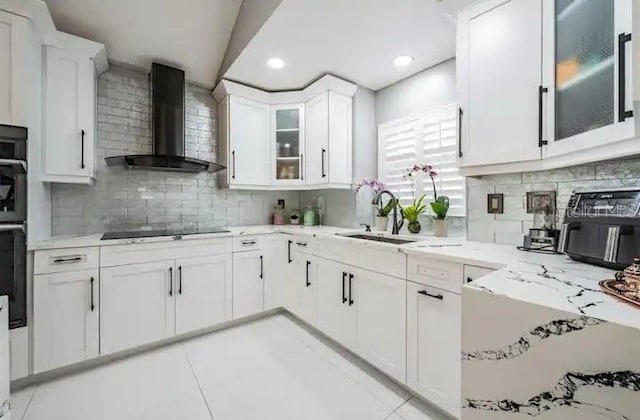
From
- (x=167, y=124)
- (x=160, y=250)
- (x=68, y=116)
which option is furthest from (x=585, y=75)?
(x=68, y=116)

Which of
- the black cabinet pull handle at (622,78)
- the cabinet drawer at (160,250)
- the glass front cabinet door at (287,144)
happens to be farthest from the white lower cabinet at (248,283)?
the black cabinet pull handle at (622,78)

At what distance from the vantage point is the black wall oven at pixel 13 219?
1.63 metres

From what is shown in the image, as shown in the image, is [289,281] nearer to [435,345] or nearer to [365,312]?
[365,312]

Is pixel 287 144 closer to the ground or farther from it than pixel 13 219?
farther from it

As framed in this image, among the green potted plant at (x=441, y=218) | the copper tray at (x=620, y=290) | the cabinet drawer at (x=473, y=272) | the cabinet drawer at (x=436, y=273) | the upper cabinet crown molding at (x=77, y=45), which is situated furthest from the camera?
the green potted plant at (x=441, y=218)

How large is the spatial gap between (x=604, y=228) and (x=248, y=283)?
98.5 inches

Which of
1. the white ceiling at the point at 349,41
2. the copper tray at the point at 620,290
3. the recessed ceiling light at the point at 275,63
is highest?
the recessed ceiling light at the point at 275,63

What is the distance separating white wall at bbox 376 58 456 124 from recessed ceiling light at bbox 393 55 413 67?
214 mm

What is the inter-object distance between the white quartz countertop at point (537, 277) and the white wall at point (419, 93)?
1.31 m

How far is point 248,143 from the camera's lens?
9.88ft

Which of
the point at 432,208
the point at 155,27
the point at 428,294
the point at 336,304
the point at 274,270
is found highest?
the point at 155,27

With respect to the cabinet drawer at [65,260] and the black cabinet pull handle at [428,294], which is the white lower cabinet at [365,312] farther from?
the cabinet drawer at [65,260]

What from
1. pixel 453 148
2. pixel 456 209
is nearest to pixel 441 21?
pixel 453 148

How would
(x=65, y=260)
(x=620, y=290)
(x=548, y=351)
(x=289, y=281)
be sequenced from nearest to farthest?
(x=548, y=351)
(x=620, y=290)
(x=65, y=260)
(x=289, y=281)
